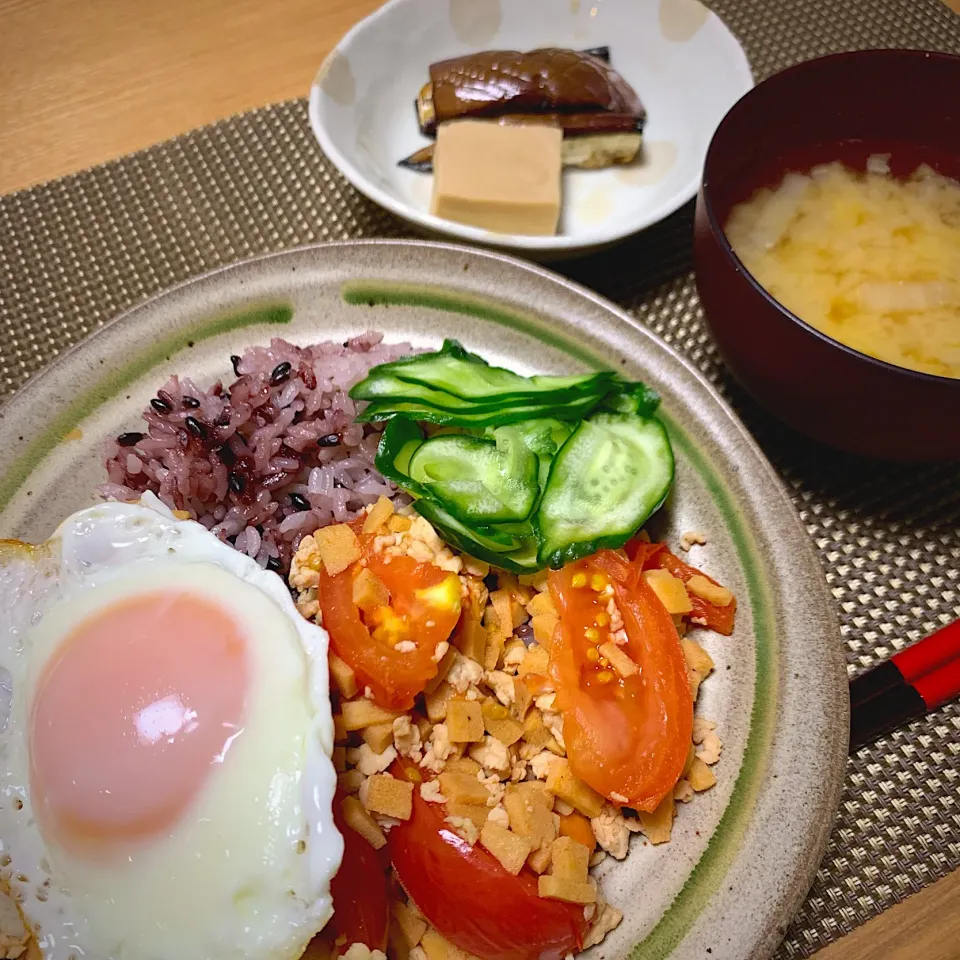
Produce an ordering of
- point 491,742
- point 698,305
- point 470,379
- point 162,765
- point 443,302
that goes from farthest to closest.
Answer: point 698,305 → point 443,302 → point 470,379 → point 491,742 → point 162,765

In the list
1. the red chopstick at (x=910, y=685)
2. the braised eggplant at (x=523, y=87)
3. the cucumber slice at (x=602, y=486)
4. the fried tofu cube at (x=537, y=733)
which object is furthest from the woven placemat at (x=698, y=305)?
the fried tofu cube at (x=537, y=733)

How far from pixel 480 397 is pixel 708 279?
1.94 ft

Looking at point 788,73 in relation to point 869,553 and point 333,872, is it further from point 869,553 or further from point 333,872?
point 333,872

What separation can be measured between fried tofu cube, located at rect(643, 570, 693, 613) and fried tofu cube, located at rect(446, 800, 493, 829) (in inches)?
20.4

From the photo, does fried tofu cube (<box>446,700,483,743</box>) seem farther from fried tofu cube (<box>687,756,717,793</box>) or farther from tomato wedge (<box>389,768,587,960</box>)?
fried tofu cube (<box>687,756,717,793</box>)

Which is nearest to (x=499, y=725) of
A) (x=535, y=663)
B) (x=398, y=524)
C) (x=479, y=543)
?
(x=535, y=663)

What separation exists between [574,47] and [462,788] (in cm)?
248

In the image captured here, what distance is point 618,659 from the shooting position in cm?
151


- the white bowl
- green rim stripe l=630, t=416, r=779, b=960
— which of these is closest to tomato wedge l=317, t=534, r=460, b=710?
green rim stripe l=630, t=416, r=779, b=960

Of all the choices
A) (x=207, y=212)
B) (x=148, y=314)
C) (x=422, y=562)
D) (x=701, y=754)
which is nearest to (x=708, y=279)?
(x=422, y=562)

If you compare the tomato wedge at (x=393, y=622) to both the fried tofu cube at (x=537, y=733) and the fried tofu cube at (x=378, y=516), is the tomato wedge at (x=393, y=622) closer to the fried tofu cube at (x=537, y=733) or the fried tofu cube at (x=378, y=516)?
the fried tofu cube at (x=378, y=516)

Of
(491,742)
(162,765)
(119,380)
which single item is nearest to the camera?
(162,765)

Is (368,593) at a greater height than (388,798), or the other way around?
(368,593)

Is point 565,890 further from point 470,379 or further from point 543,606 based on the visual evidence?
point 470,379
